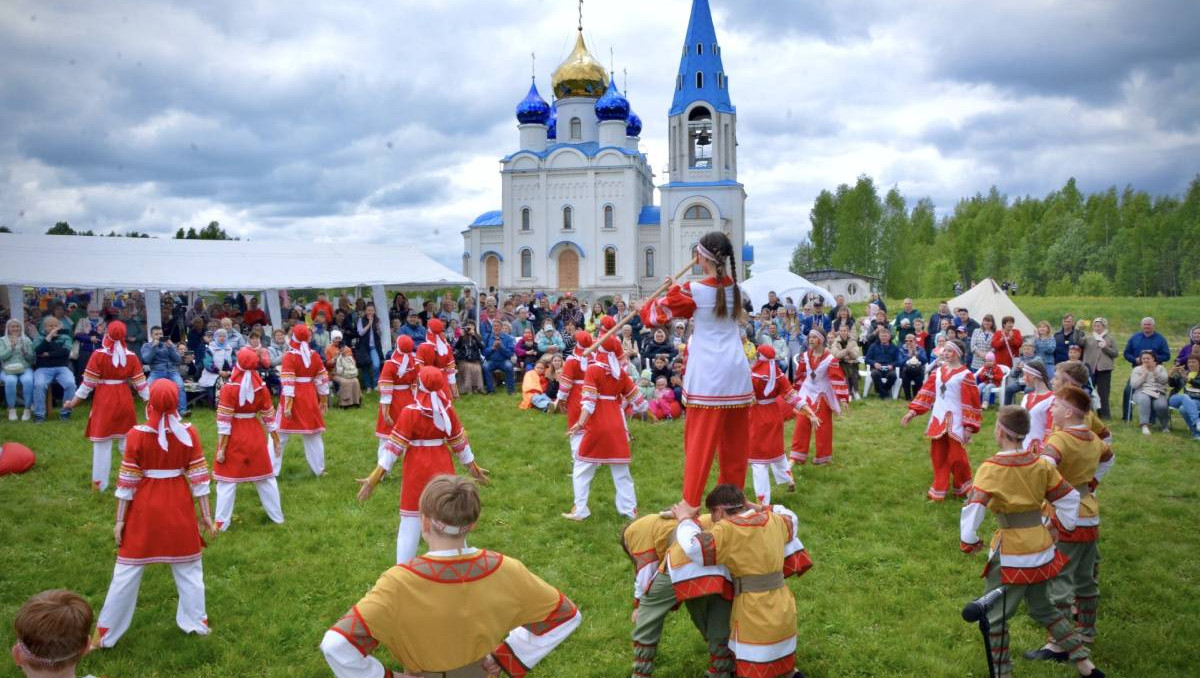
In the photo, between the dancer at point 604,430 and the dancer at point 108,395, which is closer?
the dancer at point 604,430

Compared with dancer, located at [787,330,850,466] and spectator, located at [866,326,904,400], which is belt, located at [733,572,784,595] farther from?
spectator, located at [866,326,904,400]

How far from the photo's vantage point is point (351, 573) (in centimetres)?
726

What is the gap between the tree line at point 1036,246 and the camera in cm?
5591

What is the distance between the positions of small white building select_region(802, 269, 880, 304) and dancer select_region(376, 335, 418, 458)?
47.7m

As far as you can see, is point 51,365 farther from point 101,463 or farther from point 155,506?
point 155,506

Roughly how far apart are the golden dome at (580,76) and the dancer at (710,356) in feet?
143

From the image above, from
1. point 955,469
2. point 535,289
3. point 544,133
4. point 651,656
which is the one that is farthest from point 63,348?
point 544,133

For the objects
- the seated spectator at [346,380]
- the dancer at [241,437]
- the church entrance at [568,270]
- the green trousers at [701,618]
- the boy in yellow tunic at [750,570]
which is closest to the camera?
the boy in yellow tunic at [750,570]

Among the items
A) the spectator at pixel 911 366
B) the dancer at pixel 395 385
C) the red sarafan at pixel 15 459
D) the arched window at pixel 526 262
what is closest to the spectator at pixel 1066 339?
the spectator at pixel 911 366

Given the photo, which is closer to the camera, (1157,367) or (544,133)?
(1157,367)

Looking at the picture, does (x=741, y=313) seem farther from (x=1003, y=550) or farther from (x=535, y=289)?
(x=535, y=289)

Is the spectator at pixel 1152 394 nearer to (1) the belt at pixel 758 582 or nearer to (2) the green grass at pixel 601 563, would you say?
(2) the green grass at pixel 601 563

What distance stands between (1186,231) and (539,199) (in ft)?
147

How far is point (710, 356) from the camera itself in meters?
5.19
